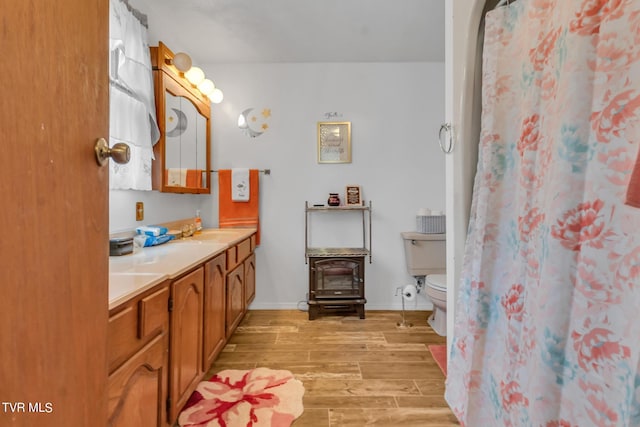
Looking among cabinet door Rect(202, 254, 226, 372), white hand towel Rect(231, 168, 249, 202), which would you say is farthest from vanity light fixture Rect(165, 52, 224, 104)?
cabinet door Rect(202, 254, 226, 372)

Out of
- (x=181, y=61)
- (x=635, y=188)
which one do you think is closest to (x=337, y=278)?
(x=181, y=61)

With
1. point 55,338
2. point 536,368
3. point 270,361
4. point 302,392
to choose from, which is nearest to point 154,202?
point 270,361

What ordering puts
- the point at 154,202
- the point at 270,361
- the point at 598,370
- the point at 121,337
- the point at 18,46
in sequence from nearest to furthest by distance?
1. the point at 18,46
2. the point at 598,370
3. the point at 121,337
4. the point at 270,361
5. the point at 154,202

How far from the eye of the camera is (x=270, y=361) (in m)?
2.10

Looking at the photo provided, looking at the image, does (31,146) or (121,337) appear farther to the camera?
(121,337)

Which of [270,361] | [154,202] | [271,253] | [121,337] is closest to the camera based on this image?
[121,337]

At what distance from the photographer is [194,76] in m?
2.49

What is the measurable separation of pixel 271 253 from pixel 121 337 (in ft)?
7.09

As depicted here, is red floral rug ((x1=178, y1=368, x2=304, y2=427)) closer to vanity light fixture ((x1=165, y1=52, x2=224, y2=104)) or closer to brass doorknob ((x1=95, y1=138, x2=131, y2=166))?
brass doorknob ((x1=95, y1=138, x2=131, y2=166))

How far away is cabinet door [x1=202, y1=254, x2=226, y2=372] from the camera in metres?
1.73

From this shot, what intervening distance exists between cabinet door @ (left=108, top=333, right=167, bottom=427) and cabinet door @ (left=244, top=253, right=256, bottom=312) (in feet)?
4.58

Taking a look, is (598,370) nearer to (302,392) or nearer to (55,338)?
(55,338)

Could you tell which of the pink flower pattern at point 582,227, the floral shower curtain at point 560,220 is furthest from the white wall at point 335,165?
the pink flower pattern at point 582,227

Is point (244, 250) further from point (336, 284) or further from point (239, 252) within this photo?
point (336, 284)
